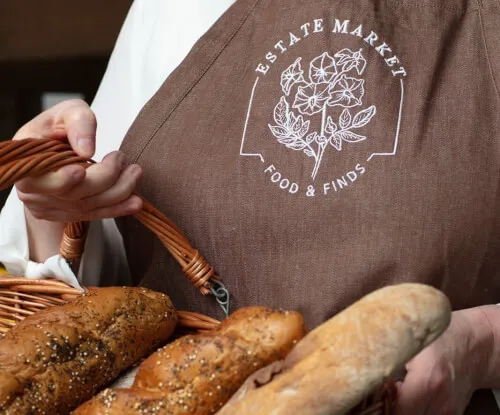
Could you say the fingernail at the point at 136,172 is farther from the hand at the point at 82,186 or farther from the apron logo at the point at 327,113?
the apron logo at the point at 327,113

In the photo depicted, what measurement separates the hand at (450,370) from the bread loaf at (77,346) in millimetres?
274

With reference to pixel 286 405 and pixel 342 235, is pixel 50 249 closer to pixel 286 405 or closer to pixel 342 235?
pixel 342 235

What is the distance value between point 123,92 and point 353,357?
2.33 ft

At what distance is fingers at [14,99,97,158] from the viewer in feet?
2.79

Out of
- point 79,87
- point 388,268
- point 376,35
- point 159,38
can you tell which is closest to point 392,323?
point 388,268

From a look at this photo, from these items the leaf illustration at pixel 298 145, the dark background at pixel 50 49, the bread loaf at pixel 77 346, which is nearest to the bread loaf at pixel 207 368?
the bread loaf at pixel 77 346

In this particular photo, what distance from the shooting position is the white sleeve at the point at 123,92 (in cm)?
103

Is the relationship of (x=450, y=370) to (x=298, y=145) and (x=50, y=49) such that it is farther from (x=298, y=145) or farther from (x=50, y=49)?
(x=50, y=49)

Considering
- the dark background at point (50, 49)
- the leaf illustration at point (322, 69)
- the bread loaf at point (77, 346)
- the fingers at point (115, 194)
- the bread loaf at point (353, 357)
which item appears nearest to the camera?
the bread loaf at point (353, 357)

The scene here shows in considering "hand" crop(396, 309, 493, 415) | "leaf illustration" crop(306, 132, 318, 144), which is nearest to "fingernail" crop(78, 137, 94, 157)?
"leaf illustration" crop(306, 132, 318, 144)

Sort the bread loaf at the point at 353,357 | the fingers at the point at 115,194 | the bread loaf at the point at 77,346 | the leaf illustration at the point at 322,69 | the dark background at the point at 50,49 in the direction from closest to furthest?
the bread loaf at the point at 353,357, the bread loaf at the point at 77,346, the fingers at the point at 115,194, the leaf illustration at the point at 322,69, the dark background at the point at 50,49

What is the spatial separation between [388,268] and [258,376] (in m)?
0.30

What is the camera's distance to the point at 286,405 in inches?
22.8

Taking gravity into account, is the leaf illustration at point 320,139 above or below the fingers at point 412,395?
above
